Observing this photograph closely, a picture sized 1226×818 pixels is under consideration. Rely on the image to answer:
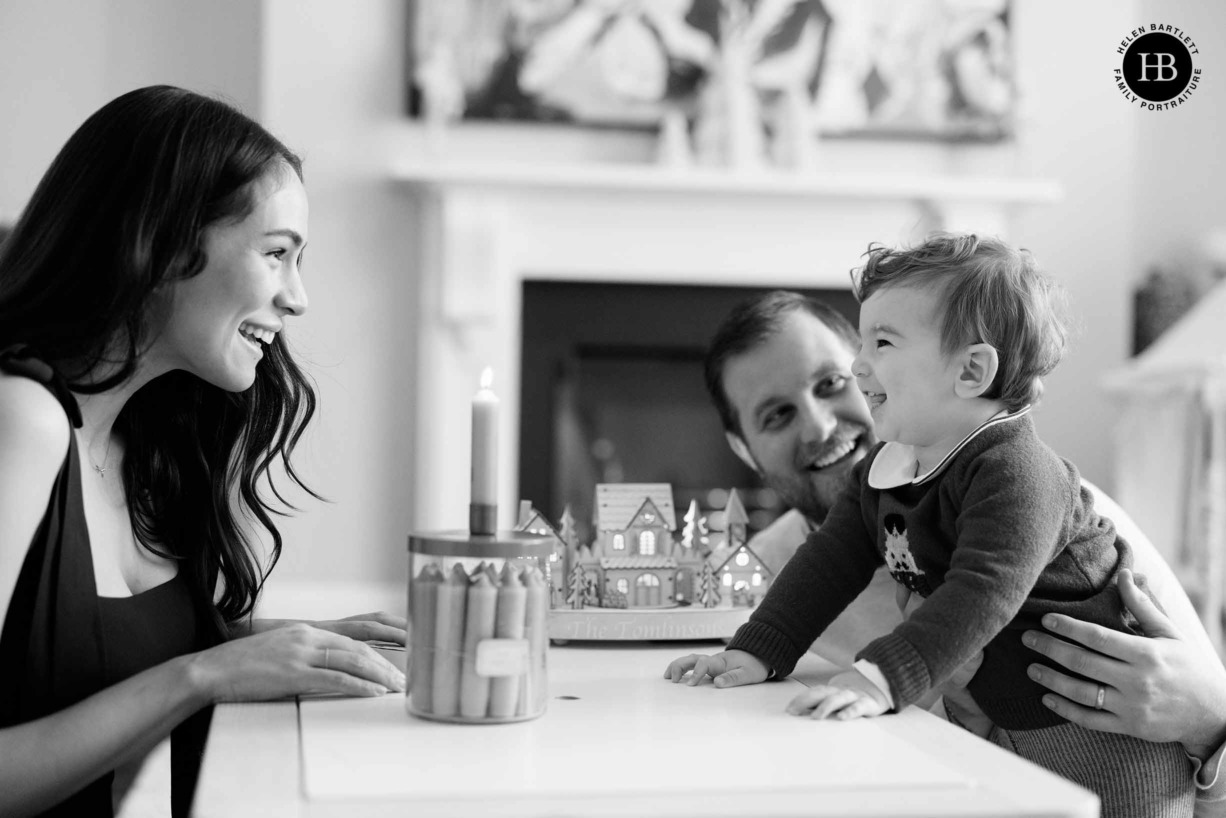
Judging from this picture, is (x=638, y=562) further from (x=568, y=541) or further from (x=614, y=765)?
(x=614, y=765)

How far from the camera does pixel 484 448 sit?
882 mm

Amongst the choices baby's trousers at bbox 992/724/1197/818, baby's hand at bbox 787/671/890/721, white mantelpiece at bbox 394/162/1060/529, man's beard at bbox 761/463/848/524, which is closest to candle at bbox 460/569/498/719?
baby's hand at bbox 787/671/890/721

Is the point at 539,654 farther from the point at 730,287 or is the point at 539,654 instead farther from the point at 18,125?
the point at 18,125

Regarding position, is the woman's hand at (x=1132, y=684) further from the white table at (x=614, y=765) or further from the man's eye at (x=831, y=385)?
the man's eye at (x=831, y=385)

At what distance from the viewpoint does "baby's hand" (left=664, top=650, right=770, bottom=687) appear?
1047 millimetres

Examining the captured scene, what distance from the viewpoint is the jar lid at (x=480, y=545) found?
0.86 metres

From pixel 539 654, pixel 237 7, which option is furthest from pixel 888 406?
pixel 237 7

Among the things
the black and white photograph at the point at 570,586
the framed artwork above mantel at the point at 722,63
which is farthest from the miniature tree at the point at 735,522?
the framed artwork above mantel at the point at 722,63

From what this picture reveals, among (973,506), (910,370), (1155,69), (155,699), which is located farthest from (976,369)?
(1155,69)

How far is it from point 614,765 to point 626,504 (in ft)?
2.15

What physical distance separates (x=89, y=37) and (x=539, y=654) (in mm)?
3880

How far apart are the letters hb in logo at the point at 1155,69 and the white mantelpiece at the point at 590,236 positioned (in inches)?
18.5

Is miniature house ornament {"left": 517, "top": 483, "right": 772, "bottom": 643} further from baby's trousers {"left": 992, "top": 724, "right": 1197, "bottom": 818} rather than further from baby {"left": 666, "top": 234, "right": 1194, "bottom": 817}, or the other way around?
baby's trousers {"left": 992, "top": 724, "right": 1197, "bottom": 818}

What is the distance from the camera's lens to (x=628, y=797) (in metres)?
0.70
